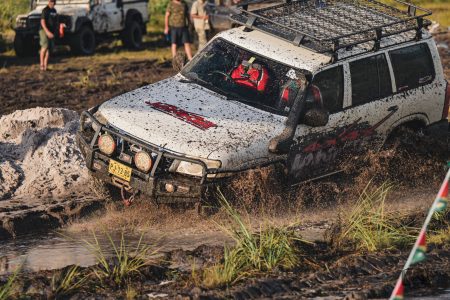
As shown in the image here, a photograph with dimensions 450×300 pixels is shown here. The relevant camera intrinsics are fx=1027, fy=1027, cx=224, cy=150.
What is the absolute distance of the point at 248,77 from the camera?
992 cm

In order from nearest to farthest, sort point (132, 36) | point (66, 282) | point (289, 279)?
1. point (66, 282)
2. point (289, 279)
3. point (132, 36)

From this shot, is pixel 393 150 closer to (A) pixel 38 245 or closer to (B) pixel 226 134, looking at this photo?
(B) pixel 226 134

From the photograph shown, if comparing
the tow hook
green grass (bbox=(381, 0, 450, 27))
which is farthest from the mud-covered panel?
green grass (bbox=(381, 0, 450, 27))

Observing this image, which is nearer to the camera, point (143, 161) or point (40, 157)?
point (143, 161)

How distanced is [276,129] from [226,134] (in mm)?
526

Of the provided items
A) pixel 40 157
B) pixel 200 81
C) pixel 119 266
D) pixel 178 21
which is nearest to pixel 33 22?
pixel 178 21

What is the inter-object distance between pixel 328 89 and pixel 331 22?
927 mm

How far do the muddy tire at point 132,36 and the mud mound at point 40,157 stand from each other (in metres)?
11.0

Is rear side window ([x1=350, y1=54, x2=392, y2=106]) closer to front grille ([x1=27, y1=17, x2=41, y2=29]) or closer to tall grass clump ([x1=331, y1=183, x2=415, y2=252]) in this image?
tall grass clump ([x1=331, y1=183, x2=415, y2=252])

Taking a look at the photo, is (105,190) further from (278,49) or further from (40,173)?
(278,49)

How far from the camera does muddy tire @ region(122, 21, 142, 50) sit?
22.9 metres

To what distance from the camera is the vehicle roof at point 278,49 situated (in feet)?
32.4

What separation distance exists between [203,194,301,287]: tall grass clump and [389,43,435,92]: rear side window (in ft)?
9.23

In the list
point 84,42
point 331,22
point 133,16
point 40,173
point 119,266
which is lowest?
point 84,42
